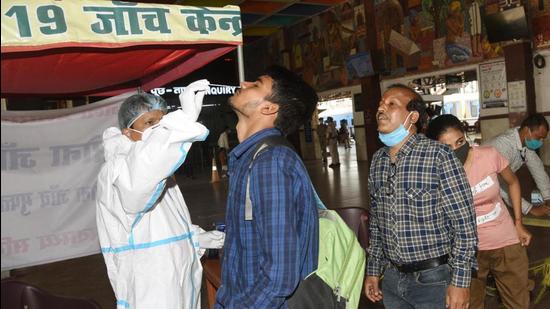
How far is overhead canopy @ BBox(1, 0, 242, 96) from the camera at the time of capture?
73.8 inches

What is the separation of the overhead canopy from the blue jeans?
144cm

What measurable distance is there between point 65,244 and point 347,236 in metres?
2.31

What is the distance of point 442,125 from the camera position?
109 inches

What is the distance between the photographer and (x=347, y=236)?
1839 millimetres

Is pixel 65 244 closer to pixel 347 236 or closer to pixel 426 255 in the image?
pixel 347 236

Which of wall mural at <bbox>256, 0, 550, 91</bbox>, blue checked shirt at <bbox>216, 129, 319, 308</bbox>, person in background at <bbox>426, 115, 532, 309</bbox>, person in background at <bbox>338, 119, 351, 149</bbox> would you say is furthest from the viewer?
person in background at <bbox>338, 119, 351, 149</bbox>

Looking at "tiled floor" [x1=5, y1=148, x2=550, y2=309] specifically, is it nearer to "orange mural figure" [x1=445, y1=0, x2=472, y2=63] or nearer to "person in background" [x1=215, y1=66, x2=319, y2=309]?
"person in background" [x1=215, y1=66, x2=319, y2=309]

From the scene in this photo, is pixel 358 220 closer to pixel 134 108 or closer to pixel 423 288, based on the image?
pixel 423 288

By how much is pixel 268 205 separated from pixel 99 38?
1179mm

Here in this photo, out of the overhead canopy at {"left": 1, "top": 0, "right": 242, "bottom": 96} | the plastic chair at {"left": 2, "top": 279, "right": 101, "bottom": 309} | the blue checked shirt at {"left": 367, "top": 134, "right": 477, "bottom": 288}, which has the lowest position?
the plastic chair at {"left": 2, "top": 279, "right": 101, "bottom": 309}

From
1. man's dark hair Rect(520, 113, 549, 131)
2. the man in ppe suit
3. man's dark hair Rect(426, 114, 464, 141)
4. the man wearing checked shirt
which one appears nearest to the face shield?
the man in ppe suit

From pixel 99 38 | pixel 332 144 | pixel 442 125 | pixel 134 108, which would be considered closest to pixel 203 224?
pixel 442 125

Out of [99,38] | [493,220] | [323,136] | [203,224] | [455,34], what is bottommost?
[203,224]

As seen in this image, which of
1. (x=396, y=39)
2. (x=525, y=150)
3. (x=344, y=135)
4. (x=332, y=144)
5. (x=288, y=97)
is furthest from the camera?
(x=344, y=135)
